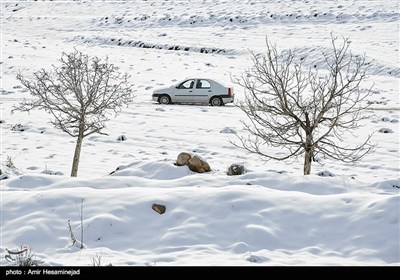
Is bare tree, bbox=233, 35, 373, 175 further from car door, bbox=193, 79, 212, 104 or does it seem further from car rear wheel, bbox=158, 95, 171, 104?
car rear wheel, bbox=158, 95, 171, 104

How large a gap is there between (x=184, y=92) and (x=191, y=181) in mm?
13087

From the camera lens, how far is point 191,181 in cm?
968

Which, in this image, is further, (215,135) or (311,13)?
(311,13)

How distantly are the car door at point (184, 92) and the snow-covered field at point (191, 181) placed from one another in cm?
41

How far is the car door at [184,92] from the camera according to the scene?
2248 centimetres

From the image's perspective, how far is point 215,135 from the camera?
1756 cm

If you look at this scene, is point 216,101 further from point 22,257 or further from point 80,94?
point 22,257

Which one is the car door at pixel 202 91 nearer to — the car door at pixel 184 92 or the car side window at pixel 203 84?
the car side window at pixel 203 84

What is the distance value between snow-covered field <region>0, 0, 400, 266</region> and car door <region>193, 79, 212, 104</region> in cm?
42

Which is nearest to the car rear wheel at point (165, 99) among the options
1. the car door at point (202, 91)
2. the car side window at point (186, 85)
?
the car side window at point (186, 85)

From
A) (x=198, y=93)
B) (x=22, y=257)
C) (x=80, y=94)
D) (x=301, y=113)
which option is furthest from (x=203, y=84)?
(x=22, y=257)

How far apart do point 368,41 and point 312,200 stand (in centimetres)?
2734
